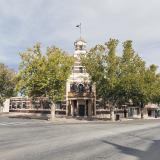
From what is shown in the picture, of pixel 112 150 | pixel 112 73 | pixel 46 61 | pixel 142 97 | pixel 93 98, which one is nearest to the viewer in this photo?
pixel 112 150

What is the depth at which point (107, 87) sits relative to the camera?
195ft

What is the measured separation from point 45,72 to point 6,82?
25.6 meters

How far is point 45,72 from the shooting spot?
179ft

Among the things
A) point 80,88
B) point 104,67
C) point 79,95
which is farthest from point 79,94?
point 104,67

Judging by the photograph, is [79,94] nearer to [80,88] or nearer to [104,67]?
[80,88]

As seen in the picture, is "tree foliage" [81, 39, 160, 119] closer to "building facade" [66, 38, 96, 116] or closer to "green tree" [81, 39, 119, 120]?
"green tree" [81, 39, 119, 120]

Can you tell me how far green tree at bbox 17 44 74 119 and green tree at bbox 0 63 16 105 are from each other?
21.9 meters

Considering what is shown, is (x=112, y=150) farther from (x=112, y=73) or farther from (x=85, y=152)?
(x=112, y=73)

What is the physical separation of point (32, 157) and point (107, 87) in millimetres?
45807

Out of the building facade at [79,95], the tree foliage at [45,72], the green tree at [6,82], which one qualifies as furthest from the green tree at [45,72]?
the green tree at [6,82]

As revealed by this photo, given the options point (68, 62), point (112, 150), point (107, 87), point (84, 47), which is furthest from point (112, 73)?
point (112, 150)

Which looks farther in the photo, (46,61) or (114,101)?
(114,101)

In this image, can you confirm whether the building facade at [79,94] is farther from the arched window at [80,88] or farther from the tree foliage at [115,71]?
the tree foliage at [115,71]

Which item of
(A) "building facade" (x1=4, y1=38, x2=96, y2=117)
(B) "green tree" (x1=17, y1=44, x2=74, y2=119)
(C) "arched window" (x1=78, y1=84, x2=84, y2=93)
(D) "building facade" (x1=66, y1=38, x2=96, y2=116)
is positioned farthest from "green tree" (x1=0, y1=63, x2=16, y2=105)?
(B) "green tree" (x1=17, y1=44, x2=74, y2=119)
